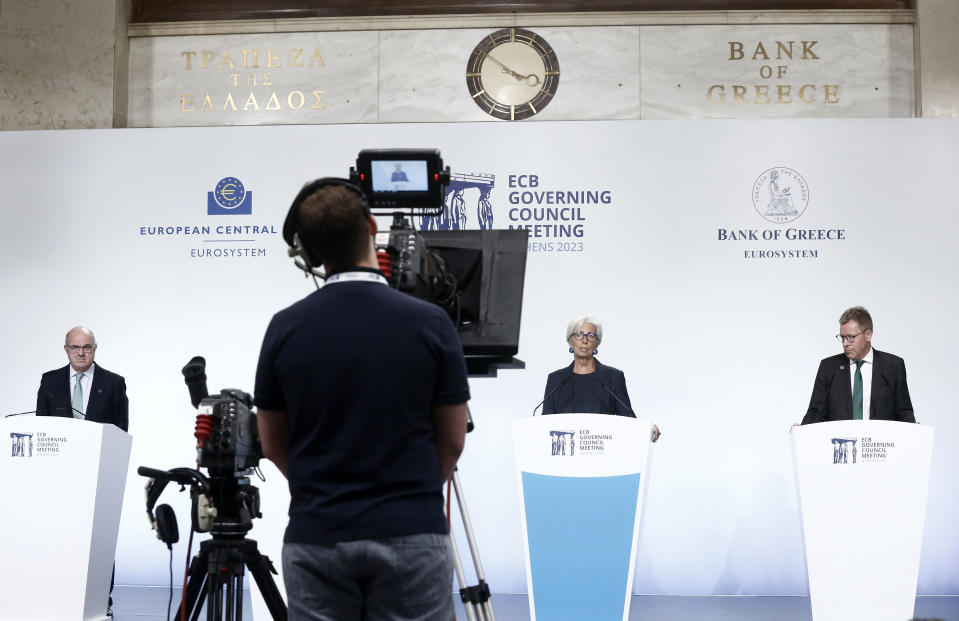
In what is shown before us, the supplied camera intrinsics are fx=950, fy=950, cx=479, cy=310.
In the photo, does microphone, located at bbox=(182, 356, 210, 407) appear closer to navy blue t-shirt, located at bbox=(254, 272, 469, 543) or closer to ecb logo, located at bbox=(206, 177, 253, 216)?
navy blue t-shirt, located at bbox=(254, 272, 469, 543)

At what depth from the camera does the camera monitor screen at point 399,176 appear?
2.34m

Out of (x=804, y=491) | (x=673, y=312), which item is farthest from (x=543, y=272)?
(x=804, y=491)

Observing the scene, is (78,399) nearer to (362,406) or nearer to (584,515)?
(584,515)

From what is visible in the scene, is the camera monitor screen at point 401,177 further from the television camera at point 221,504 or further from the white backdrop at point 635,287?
the white backdrop at point 635,287

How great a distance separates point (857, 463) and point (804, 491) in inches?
9.5

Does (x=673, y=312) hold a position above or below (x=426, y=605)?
above

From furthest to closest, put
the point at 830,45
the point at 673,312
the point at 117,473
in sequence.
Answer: the point at 830,45 → the point at 673,312 → the point at 117,473

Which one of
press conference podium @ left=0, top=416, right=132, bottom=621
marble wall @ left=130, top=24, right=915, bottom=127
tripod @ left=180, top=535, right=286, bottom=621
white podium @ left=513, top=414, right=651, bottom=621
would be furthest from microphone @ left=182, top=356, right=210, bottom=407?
marble wall @ left=130, top=24, right=915, bottom=127

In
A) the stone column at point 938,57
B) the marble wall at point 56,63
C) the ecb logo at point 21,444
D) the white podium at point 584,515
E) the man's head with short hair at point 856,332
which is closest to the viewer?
the white podium at point 584,515

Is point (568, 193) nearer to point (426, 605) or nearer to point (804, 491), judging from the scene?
point (804, 491)

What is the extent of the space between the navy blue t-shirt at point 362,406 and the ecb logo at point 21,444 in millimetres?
2905

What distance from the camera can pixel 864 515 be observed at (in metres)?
3.87

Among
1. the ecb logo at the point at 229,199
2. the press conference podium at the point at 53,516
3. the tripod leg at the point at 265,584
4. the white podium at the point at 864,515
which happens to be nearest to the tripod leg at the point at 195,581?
the tripod leg at the point at 265,584

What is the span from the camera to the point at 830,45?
6.26m
